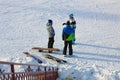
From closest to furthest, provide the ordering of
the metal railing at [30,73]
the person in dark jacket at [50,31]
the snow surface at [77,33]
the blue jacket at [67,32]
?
1. the metal railing at [30,73]
2. the snow surface at [77,33]
3. the blue jacket at [67,32]
4. the person in dark jacket at [50,31]

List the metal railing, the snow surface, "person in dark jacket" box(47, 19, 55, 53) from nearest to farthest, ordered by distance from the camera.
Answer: the metal railing < the snow surface < "person in dark jacket" box(47, 19, 55, 53)

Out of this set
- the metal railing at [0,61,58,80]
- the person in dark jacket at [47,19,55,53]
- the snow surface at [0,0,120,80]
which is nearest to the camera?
the metal railing at [0,61,58,80]

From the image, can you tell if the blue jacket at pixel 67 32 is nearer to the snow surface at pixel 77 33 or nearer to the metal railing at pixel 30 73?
the snow surface at pixel 77 33

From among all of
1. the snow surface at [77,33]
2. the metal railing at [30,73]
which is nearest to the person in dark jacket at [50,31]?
the snow surface at [77,33]

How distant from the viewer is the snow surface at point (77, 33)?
14.0 meters

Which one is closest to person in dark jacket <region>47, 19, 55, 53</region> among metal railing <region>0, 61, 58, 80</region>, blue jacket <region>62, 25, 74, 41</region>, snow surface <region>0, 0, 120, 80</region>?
snow surface <region>0, 0, 120, 80</region>

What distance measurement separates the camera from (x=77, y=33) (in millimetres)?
20609

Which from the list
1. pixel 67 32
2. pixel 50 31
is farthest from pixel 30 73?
pixel 50 31

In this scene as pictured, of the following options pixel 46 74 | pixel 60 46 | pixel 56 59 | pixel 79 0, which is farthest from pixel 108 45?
pixel 79 0

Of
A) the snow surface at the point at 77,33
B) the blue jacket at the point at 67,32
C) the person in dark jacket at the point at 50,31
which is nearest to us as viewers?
the snow surface at the point at 77,33

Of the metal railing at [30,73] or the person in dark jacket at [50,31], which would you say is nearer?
the metal railing at [30,73]

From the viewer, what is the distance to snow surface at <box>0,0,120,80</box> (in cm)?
1405

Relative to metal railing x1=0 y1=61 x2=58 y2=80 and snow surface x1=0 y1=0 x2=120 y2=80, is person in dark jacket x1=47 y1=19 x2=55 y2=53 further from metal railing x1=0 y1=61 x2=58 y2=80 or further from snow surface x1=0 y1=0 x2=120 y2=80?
metal railing x1=0 y1=61 x2=58 y2=80

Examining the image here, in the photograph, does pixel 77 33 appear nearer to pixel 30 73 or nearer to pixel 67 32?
pixel 67 32
